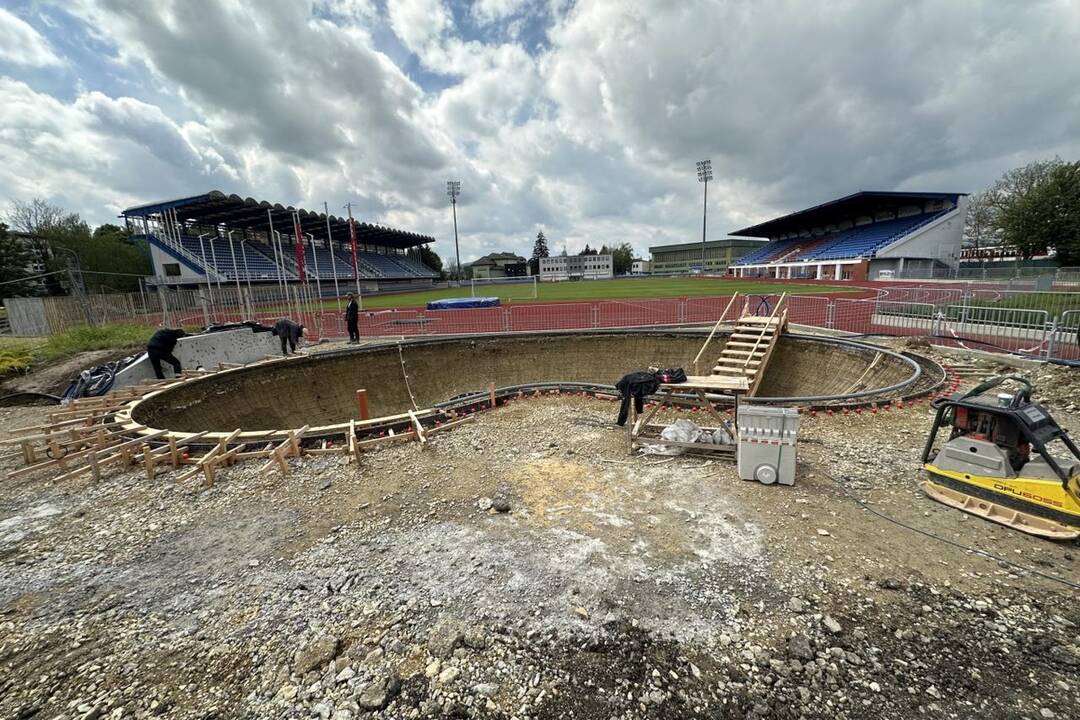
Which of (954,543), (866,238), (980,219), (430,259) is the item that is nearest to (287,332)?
(954,543)

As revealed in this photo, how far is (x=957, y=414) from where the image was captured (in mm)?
4387

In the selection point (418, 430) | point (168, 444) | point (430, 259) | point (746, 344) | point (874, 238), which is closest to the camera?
point (168, 444)

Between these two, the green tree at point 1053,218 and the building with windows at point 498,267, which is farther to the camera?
the building with windows at point 498,267

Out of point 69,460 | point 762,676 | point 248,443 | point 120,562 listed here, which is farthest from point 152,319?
point 762,676

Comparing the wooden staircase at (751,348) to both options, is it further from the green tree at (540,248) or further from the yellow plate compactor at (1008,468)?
the green tree at (540,248)

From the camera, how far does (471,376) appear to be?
14.7 m

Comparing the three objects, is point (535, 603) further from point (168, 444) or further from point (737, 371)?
point (737, 371)

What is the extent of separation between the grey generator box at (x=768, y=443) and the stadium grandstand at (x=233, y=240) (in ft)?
110

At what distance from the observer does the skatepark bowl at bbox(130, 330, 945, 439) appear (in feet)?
30.6

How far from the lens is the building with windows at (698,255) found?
356 ft

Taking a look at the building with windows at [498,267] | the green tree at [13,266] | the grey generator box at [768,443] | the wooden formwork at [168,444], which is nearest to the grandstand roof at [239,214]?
the green tree at [13,266]

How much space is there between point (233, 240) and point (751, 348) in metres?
57.0

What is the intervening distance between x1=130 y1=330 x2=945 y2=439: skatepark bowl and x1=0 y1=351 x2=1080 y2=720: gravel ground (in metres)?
2.86

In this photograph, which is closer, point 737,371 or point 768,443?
point 768,443
